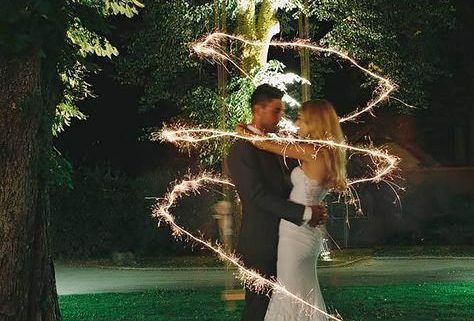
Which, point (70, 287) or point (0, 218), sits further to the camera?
point (70, 287)

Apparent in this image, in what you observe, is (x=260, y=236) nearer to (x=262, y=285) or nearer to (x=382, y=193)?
(x=262, y=285)

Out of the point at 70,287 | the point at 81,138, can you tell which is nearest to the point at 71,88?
the point at 70,287

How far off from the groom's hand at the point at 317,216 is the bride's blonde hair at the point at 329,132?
189 millimetres

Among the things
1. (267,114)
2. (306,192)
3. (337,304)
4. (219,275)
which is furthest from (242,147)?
(219,275)

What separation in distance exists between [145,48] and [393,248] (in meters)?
9.71

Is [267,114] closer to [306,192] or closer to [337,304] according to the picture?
[306,192]

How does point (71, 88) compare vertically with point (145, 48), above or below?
below

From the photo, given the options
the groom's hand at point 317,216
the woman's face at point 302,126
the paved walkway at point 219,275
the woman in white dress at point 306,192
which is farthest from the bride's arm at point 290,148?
the paved walkway at point 219,275

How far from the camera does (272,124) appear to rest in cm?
703

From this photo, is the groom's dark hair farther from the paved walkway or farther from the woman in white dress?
the paved walkway

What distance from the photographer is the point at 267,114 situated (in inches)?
275

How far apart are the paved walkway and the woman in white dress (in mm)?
12475

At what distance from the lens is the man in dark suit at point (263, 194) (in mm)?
6766

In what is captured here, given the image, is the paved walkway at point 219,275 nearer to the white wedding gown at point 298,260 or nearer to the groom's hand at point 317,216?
the white wedding gown at point 298,260
